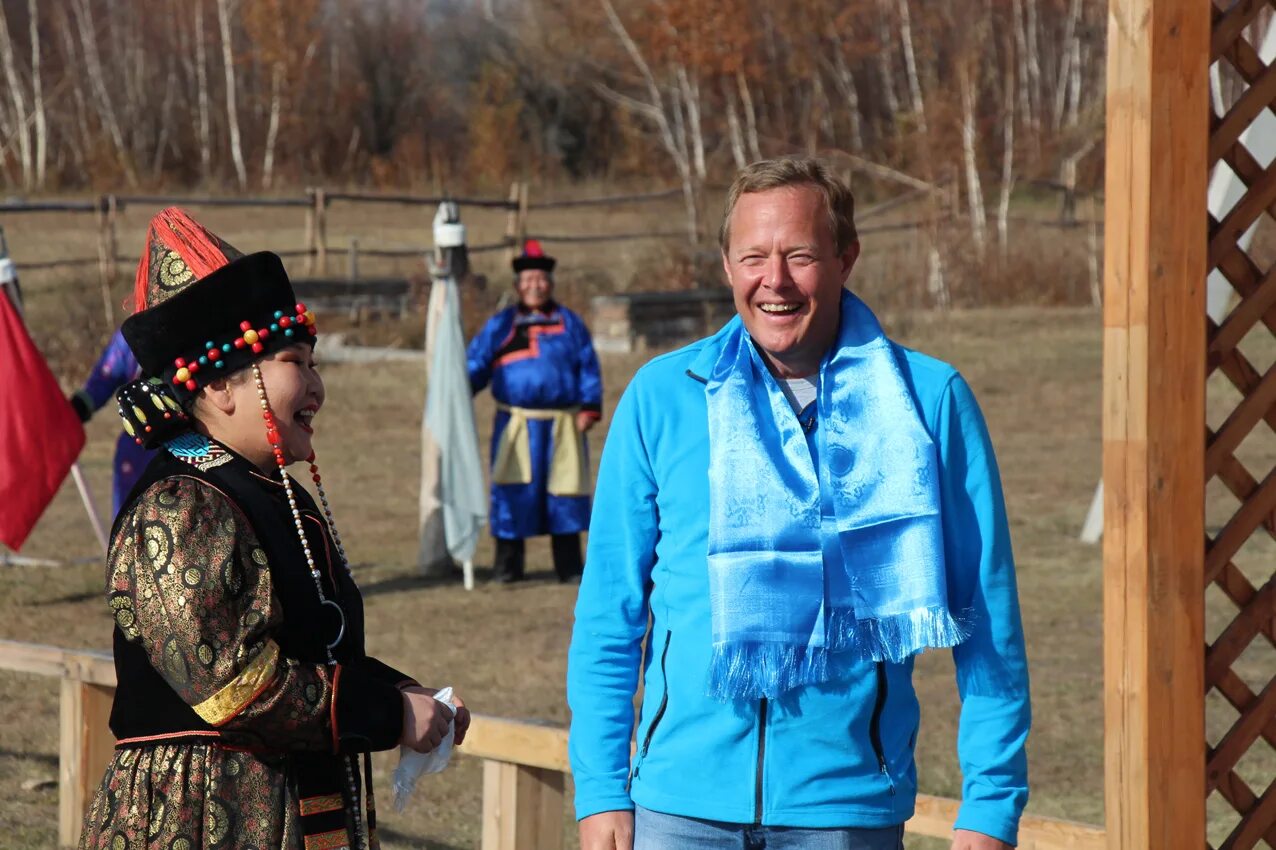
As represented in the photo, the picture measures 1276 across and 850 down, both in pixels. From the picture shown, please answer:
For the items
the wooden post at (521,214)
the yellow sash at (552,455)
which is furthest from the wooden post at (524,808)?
the wooden post at (521,214)

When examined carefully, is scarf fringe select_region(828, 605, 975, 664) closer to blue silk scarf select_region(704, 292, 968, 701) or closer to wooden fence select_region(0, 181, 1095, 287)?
blue silk scarf select_region(704, 292, 968, 701)

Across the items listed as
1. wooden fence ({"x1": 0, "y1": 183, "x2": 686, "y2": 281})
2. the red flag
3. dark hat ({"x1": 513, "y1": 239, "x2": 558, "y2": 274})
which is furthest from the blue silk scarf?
wooden fence ({"x1": 0, "y1": 183, "x2": 686, "y2": 281})

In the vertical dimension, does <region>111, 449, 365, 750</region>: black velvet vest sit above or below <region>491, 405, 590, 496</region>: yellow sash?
above

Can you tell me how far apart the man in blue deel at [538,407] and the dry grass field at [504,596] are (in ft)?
1.47

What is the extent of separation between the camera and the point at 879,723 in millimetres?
2510

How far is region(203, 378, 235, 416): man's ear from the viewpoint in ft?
8.25

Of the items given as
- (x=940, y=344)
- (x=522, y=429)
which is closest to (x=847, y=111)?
(x=940, y=344)

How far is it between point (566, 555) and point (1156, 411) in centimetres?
703

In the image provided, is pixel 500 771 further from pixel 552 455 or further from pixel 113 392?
pixel 552 455

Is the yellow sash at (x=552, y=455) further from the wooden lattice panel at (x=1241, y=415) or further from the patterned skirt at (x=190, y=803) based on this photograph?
the patterned skirt at (x=190, y=803)

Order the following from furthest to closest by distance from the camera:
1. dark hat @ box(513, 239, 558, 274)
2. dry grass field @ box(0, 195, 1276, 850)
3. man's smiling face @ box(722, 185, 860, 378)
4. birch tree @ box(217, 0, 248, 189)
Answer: birch tree @ box(217, 0, 248, 189) → dark hat @ box(513, 239, 558, 274) → dry grass field @ box(0, 195, 1276, 850) → man's smiling face @ box(722, 185, 860, 378)

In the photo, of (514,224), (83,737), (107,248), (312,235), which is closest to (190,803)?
(83,737)

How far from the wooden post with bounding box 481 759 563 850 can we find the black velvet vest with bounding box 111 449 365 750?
5.07 feet

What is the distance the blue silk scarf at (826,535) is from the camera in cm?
→ 248
